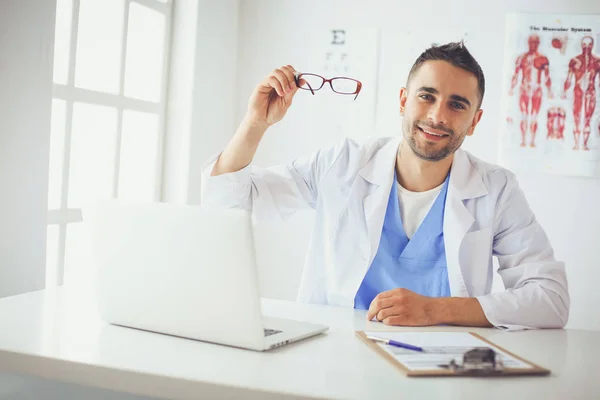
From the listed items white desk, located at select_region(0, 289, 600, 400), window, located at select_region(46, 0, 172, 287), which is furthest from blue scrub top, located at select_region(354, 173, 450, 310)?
window, located at select_region(46, 0, 172, 287)

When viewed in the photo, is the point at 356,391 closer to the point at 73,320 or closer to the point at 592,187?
the point at 73,320

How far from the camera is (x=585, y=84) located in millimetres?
3217

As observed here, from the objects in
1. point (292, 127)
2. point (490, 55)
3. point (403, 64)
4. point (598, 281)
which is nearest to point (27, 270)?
point (292, 127)

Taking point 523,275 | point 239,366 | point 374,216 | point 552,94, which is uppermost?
point 552,94

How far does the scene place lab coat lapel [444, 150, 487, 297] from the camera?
1.84 meters

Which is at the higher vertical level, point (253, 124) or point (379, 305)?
point (253, 124)

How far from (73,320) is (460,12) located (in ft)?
8.35

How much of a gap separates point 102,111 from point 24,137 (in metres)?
0.70

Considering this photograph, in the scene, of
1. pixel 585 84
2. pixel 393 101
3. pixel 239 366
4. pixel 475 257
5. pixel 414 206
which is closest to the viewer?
pixel 239 366

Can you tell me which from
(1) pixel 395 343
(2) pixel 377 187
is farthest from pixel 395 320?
(2) pixel 377 187

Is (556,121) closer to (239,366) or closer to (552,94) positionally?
(552,94)

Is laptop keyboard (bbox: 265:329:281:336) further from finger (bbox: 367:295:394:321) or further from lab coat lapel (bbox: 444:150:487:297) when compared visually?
lab coat lapel (bbox: 444:150:487:297)

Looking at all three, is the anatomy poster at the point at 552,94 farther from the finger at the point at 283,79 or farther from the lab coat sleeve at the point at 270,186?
the finger at the point at 283,79

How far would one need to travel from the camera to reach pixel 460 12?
3320 millimetres
